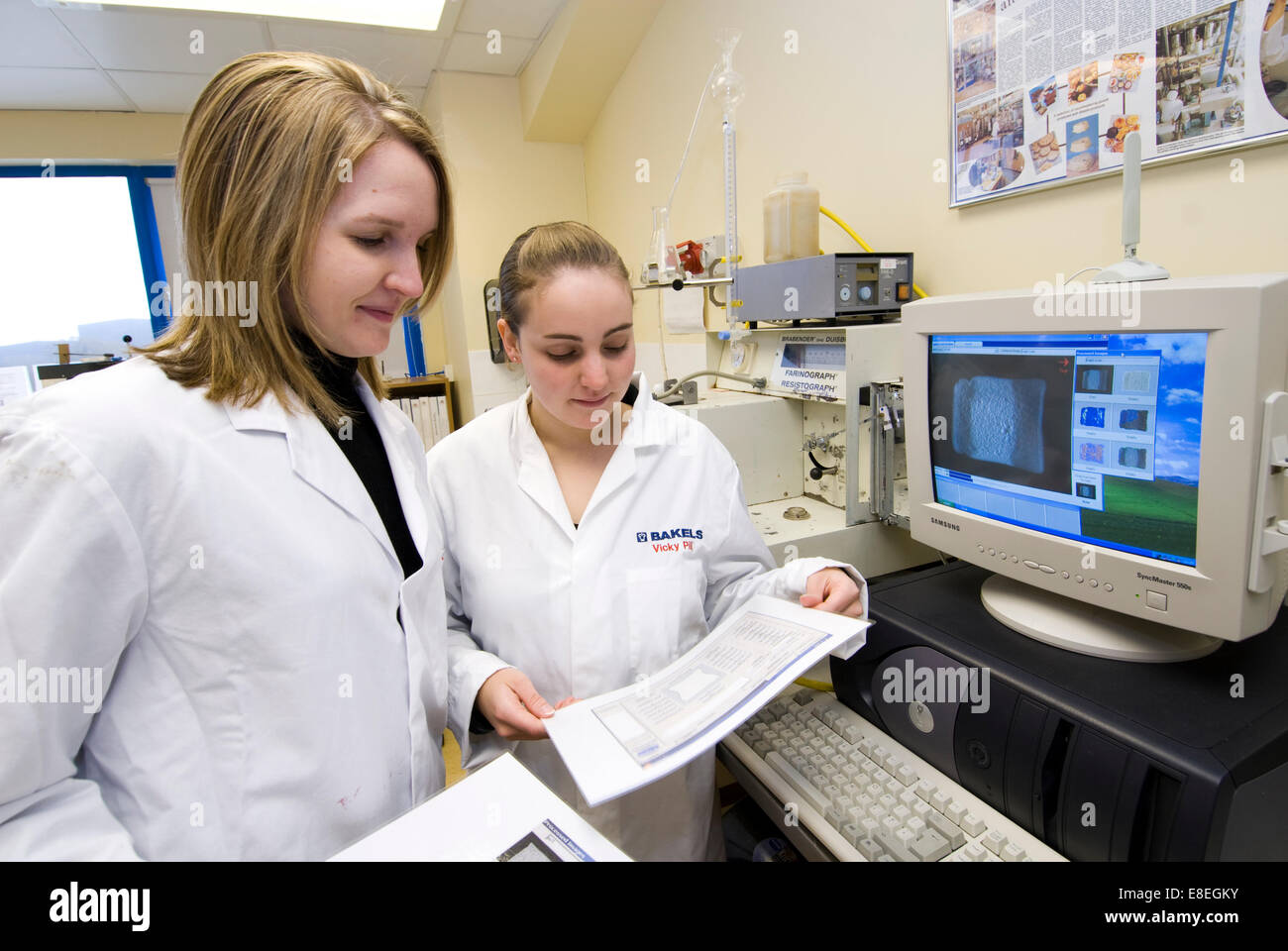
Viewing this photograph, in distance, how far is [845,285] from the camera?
1.43 meters

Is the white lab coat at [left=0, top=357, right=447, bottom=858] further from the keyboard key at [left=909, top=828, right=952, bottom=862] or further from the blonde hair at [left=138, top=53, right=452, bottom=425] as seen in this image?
the keyboard key at [left=909, top=828, right=952, bottom=862]

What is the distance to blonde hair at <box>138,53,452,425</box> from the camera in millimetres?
654

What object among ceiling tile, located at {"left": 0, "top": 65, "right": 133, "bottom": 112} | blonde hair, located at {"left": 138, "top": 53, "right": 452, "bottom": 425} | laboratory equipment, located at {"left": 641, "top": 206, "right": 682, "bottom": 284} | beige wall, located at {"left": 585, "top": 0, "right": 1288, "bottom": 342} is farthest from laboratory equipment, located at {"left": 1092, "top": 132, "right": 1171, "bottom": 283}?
ceiling tile, located at {"left": 0, "top": 65, "right": 133, "bottom": 112}

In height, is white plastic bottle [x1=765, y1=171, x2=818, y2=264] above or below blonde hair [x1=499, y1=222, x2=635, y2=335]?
above

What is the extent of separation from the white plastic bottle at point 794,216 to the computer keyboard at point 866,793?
1166mm

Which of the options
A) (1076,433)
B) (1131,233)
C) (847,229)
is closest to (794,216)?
(847,229)

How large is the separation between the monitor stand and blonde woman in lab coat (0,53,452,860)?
2.52 feet

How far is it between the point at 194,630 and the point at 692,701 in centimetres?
52

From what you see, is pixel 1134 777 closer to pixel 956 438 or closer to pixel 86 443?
pixel 956 438

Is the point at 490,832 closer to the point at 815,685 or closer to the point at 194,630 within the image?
the point at 194,630

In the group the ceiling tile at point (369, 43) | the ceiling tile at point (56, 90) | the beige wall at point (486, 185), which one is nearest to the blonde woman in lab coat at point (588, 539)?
the ceiling tile at point (369, 43)

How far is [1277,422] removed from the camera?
658 mm

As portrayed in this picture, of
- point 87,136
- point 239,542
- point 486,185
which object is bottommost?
point 239,542

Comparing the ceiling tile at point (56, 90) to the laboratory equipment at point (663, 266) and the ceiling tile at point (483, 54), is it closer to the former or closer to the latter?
the ceiling tile at point (483, 54)
